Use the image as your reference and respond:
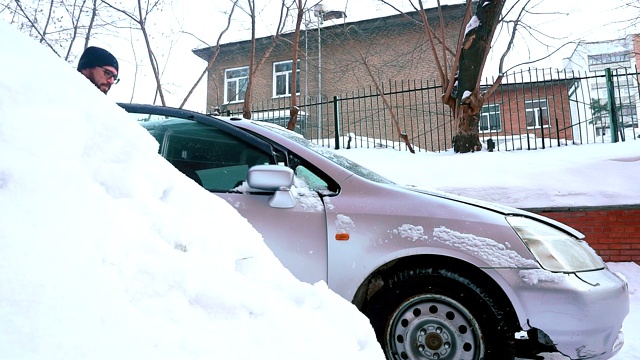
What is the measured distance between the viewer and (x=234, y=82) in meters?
20.5

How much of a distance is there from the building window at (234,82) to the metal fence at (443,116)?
3.62 ft

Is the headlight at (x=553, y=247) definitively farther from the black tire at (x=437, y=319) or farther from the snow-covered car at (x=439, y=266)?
the black tire at (x=437, y=319)

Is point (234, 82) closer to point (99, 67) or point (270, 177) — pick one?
point (99, 67)

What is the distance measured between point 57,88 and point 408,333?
1.92 meters

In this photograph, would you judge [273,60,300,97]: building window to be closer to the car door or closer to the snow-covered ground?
the car door

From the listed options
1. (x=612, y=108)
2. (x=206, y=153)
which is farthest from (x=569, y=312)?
(x=612, y=108)

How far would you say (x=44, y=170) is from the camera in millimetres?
900

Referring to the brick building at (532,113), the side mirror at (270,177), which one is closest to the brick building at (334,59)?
the brick building at (532,113)

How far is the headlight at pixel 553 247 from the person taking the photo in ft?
7.13

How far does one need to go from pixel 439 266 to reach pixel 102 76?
312 centimetres

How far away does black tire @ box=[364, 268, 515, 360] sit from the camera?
213 centimetres

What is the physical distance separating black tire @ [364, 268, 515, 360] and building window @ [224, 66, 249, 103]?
18.7 metres

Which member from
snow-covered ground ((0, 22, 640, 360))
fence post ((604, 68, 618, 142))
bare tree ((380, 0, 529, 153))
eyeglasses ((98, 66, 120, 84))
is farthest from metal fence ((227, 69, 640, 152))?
snow-covered ground ((0, 22, 640, 360))

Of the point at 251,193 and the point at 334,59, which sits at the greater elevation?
the point at 334,59
